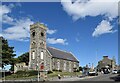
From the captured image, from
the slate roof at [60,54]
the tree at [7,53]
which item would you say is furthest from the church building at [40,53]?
the tree at [7,53]

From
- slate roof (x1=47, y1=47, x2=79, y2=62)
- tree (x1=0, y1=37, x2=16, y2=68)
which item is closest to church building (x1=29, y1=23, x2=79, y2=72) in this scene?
slate roof (x1=47, y1=47, x2=79, y2=62)

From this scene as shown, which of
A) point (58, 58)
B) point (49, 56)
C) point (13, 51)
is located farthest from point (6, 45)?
point (58, 58)

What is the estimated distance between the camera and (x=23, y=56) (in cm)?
10519

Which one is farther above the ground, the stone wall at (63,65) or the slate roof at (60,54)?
the slate roof at (60,54)

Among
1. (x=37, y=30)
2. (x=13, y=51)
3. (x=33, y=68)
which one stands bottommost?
(x=33, y=68)

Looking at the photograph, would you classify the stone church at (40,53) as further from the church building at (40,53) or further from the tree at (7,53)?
the tree at (7,53)

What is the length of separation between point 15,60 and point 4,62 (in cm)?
377

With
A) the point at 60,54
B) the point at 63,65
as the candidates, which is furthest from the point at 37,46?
the point at 63,65

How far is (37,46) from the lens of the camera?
7806 centimetres

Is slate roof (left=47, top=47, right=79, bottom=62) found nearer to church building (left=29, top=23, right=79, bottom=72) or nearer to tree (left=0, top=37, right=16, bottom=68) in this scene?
church building (left=29, top=23, right=79, bottom=72)

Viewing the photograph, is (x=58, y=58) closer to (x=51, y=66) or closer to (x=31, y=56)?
(x=51, y=66)

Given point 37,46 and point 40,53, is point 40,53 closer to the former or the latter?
point 40,53

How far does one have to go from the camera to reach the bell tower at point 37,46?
78188mm

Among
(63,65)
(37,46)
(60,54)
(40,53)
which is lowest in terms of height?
(63,65)
